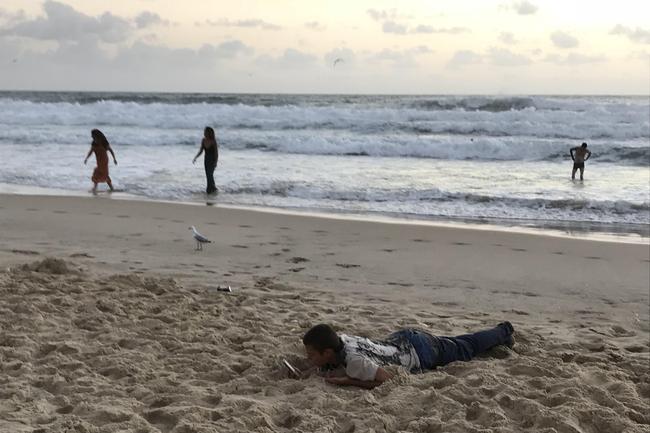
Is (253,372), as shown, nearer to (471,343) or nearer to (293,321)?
(293,321)

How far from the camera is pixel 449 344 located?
4.43 meters

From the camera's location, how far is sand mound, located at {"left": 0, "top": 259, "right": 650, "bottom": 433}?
343 centimetres

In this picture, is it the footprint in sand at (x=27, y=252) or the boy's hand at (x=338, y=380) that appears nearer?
the boy's hand at (x=338, y=380)

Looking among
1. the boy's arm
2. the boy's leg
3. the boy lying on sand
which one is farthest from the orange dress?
the boy's arm

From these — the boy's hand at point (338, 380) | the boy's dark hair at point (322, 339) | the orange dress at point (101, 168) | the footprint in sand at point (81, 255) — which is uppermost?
the orange dress at point (101, 168)

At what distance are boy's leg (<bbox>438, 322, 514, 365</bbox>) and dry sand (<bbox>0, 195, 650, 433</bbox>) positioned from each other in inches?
3.6

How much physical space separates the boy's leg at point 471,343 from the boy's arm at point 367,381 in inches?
21.4

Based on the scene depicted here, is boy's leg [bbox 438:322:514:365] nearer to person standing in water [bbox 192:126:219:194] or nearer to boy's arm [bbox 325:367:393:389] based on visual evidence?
boy's arm [bbox 325:367:393:389]

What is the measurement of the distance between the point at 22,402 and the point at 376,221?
691 centimetres

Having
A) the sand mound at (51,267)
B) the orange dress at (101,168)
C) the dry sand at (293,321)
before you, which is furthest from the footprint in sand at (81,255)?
the orange dress at (101,168)

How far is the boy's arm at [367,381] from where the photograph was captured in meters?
3.92

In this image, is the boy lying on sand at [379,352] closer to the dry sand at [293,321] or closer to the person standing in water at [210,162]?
the dry sand at [293,321]

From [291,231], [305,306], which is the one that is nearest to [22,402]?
[305,306]

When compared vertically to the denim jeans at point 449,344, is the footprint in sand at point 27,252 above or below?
below
